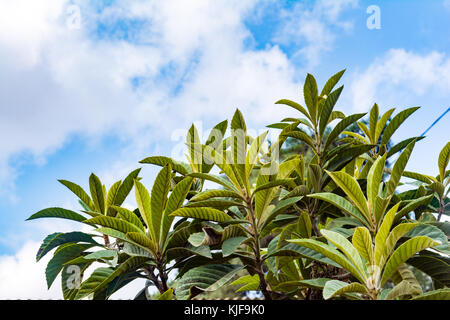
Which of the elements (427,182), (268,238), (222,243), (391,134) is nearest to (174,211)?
(222,243)

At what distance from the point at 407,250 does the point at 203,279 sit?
560 mm

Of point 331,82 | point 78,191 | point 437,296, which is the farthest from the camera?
point 331,82

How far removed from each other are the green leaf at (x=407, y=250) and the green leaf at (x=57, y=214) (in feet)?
3.49

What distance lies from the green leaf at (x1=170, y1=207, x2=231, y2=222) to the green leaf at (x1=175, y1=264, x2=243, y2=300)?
0.15 meters

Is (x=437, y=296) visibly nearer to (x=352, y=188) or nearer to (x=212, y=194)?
(x=352, y=188)

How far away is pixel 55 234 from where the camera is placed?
142 cm

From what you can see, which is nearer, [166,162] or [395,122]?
[166,162]

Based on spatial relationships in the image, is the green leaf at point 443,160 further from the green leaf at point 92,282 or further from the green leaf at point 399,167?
the green leaf at point 92,282

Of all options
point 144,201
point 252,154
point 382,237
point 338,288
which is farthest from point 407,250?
point 144,201

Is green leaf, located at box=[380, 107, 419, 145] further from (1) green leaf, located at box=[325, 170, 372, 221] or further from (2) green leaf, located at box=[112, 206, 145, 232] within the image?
(2) green leaf, located at box=[112, 206, 145, 232]

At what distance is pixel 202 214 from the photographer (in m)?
1.18

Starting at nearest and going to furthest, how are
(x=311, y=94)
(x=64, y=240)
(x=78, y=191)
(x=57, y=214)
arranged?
(x=64, y=240) < (x=57, y=214) < (x=78, y=191) < (x=311, y=94)
